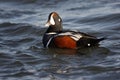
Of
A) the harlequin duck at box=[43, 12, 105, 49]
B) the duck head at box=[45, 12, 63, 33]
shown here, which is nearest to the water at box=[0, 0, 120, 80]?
the harlequin duck at box=[43, 12, 105, 49]

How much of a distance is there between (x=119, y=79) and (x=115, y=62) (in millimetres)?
1198

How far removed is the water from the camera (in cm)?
1032

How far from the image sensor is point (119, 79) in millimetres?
9625

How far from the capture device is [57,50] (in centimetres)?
1223

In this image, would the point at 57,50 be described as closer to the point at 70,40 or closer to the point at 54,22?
the point at 70,40

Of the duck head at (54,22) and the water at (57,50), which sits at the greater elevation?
the duck head at (54,22)

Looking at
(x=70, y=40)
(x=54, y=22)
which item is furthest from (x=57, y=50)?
(x=54, y=22)

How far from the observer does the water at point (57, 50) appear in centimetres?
1032

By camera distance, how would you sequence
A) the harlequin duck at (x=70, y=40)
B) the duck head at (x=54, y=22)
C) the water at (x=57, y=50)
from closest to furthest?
the water at (x=57, y=50) → the harlequin duck at (x=70, y=40) → the duck head at (x=54, y=22)

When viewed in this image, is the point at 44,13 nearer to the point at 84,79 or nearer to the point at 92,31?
the point at 92,31

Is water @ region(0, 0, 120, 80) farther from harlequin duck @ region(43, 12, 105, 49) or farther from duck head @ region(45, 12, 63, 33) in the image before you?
duck head @ region(45, 12, 63, 33)

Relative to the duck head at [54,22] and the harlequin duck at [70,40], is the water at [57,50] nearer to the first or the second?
the harlequin duck at [70,40]

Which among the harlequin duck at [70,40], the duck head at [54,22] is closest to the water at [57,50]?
the harlequin duck at [70,40]

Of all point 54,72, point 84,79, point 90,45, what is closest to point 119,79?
point 84,79
